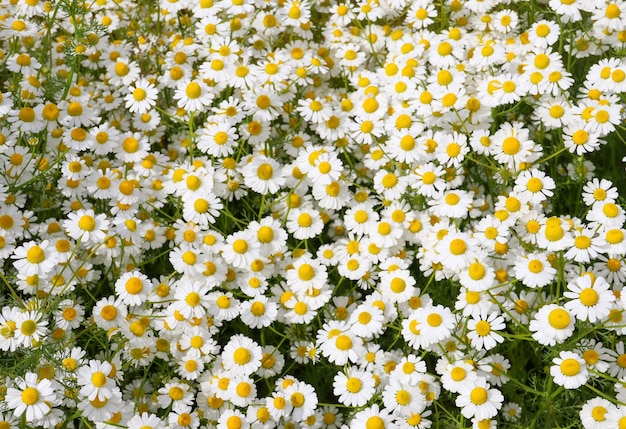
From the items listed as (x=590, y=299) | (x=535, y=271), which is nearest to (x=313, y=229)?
(x=535, y=271)

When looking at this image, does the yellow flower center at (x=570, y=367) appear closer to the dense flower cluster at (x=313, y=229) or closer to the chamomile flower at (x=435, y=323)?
the dense flower cluster at (x=313, y=229)

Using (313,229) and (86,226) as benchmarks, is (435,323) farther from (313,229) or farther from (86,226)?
(86,226)

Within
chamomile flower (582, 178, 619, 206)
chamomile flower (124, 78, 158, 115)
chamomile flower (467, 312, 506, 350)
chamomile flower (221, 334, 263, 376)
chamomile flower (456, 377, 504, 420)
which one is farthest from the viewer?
chamomile flower (124, 78, 158, 115)

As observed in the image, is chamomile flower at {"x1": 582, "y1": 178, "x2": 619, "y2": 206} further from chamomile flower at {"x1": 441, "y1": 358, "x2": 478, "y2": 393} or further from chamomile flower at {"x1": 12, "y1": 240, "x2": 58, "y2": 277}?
chamomile flower at {"x1": 12, "y1": 240, "x2": 58, "y2": 277}

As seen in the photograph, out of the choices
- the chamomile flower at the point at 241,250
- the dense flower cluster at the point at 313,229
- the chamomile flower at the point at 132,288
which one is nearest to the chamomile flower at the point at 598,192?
the dense flower cluster at the point at 313,229

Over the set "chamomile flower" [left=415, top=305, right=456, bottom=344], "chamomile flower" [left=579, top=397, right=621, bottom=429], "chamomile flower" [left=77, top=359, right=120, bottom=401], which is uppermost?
"chamomile flower" [left=415, top=305, right=456, bottom=344]

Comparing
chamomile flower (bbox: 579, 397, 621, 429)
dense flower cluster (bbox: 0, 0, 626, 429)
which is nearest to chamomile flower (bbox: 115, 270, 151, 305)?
dense flower cluster (bbox: 0, 0, 626, 429)

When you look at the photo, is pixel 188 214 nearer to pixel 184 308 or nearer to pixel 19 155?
pixel 184 308

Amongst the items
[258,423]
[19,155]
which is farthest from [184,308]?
[19,155]

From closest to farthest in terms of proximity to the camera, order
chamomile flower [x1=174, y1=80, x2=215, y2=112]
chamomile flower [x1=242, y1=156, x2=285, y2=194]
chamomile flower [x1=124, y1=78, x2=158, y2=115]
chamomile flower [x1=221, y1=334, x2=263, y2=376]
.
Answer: chamomile flower [x1=221, y1=334, x2=263, y2=376] < chamomile flower [x1=242, y1=156, x2=285, y2=194] < chamomile flower [x1=174, y1=80, x2=215, y2=112] < chamomile flower [x1=124, y1=78, x2=158, y2=115]

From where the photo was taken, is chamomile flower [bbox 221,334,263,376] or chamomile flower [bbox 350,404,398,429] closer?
chamomile flower [bbox 350,404,398,429]
